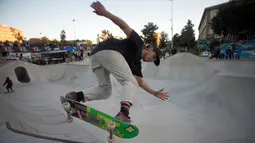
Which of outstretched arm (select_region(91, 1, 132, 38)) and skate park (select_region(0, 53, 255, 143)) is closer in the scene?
outstretched arm (select_region(91, 1, 132, 38))

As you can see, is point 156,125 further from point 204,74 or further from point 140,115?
point 204,74

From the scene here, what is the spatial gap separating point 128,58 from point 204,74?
16.1 feet

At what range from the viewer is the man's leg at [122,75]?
1.72m

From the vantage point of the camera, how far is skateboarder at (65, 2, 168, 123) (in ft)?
5.63

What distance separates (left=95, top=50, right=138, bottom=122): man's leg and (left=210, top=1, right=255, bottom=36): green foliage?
4.15m

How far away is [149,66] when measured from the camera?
28.6 ft

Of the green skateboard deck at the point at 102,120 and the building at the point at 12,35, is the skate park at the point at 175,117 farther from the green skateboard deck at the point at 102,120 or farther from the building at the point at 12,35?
the building at the point at 12,35

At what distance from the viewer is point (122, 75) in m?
1.77

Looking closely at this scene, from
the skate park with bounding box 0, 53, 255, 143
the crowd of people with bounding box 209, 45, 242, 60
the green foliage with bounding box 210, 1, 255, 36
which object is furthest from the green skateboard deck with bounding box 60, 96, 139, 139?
the crowd of people with bounding box 209, 45, 242, 60

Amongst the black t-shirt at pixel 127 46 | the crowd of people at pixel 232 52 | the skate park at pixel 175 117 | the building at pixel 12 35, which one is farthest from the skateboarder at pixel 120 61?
the crowd of people at pixel 232 52

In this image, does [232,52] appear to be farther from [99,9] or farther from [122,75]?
[99,9]

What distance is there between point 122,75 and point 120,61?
0.62 ft

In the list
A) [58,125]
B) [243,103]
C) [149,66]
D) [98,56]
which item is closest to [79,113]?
[58,125]

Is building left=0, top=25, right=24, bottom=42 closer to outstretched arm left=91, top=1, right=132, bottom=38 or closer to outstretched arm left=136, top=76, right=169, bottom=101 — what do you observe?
outstretched arm left=91, top=1, right=132, bottom=38
